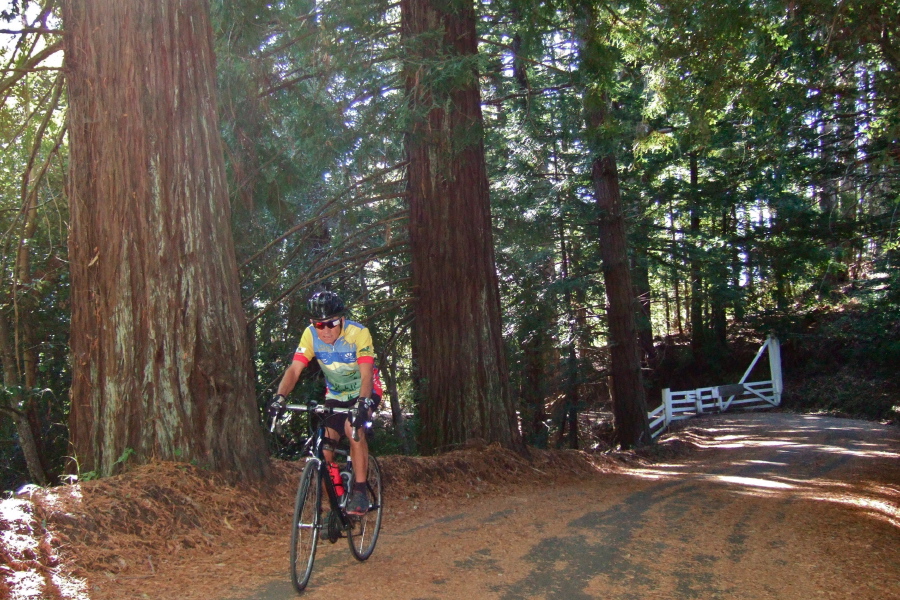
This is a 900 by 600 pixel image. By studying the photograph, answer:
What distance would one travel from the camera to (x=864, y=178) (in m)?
12.0

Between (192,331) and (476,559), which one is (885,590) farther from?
(192,331)

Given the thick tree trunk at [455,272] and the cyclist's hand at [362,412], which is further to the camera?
the thick tree trunk at [455,272]

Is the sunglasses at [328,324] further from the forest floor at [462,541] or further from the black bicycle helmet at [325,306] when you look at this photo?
the forest floor at [462,541]

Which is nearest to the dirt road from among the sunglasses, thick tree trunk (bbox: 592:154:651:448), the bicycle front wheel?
the bicycle front wheel

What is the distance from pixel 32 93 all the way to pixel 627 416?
1287cm

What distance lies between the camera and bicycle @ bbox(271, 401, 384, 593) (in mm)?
4566

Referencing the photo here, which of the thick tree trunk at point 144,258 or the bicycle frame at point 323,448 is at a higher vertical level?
the thick tree trunk at point 144,258

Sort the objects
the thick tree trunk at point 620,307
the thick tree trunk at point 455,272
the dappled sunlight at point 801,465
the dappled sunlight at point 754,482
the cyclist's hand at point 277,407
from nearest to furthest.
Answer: the cyclist's hand at point 277,407
the dappled sunlight at point 801,465
the thick tree trunk at point 455,272
the dappled sunlight at point 754,482
the thick tree trunk at point 620,307

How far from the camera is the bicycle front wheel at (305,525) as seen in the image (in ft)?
14.8

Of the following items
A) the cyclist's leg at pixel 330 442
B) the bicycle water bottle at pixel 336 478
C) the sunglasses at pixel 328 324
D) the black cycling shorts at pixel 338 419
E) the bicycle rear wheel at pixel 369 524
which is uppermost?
the sunglasses at pixel 328 324

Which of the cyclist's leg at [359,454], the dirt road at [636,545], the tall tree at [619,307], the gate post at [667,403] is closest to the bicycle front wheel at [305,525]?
the dirt road at [636,545]

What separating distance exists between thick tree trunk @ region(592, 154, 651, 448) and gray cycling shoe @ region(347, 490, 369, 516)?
11.7 metres

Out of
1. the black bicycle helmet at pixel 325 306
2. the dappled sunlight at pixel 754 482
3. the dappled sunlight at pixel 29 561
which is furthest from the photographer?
the dappled sunlight at pixel 754 482

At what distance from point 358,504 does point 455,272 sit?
5.09m
